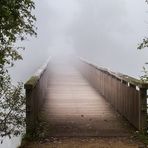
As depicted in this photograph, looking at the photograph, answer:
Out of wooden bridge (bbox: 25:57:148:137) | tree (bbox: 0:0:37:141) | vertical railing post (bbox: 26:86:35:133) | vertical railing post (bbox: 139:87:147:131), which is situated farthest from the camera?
wooden bridge (bbox: 25:57:148:137)

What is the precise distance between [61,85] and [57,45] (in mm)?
119851

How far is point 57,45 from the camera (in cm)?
14512

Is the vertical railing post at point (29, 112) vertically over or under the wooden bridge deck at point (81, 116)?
over

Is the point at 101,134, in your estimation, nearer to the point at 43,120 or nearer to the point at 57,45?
the point at 43,120

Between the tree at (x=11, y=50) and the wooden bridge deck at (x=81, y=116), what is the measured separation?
179 cm

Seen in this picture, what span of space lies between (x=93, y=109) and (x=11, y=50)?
23.0 ft

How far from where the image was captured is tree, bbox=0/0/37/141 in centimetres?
915

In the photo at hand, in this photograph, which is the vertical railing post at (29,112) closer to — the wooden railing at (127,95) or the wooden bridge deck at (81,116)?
the wooden bridge deck at (81,116)

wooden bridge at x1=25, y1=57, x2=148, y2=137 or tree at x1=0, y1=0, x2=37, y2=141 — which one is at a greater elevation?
tree at x1=0, y1=0, x2=37, y2=141

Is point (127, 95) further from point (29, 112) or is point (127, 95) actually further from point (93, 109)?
point (29, 112)

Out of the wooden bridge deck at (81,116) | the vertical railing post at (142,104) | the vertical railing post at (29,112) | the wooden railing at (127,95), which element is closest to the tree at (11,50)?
the vertical railing post at (29,112)

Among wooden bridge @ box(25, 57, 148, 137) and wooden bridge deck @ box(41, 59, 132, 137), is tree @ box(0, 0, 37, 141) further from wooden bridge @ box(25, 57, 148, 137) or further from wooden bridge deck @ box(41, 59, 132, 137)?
wooden bridge deck @ box(41, 59, 132, 137)

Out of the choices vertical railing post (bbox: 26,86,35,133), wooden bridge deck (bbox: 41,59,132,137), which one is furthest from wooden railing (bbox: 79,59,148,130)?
vertical railing post (bbox: 26,86,35,133)

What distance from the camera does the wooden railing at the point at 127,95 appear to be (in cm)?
1229
